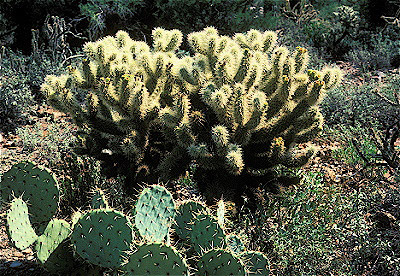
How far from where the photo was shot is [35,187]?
3125 millimetres

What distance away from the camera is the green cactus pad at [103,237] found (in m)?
2.61

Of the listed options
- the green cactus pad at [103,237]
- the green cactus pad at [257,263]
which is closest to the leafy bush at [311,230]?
the green cactus pad at [257,263]

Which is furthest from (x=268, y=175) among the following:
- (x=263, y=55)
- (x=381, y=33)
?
(x=381, y=33)

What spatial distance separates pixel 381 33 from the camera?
851 centimetres

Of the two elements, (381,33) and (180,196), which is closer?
(180,196)

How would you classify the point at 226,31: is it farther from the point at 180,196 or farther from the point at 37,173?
the point at 37,173

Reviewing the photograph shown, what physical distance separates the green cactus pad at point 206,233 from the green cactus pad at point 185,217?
5.5 inches

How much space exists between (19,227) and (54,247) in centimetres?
24

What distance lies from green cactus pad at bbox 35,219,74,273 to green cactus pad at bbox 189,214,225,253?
0.76m

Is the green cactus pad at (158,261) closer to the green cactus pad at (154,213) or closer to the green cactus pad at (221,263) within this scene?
the green cactus pad at (221,263)

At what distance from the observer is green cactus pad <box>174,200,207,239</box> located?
9.57 feet

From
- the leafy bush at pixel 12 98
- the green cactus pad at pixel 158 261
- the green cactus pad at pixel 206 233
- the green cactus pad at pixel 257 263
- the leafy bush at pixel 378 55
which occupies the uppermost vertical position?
the green cactus pad at pixel 158 261

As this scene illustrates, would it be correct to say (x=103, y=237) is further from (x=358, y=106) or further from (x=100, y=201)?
(x=358, y=106)

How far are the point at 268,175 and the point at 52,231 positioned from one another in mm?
1643
